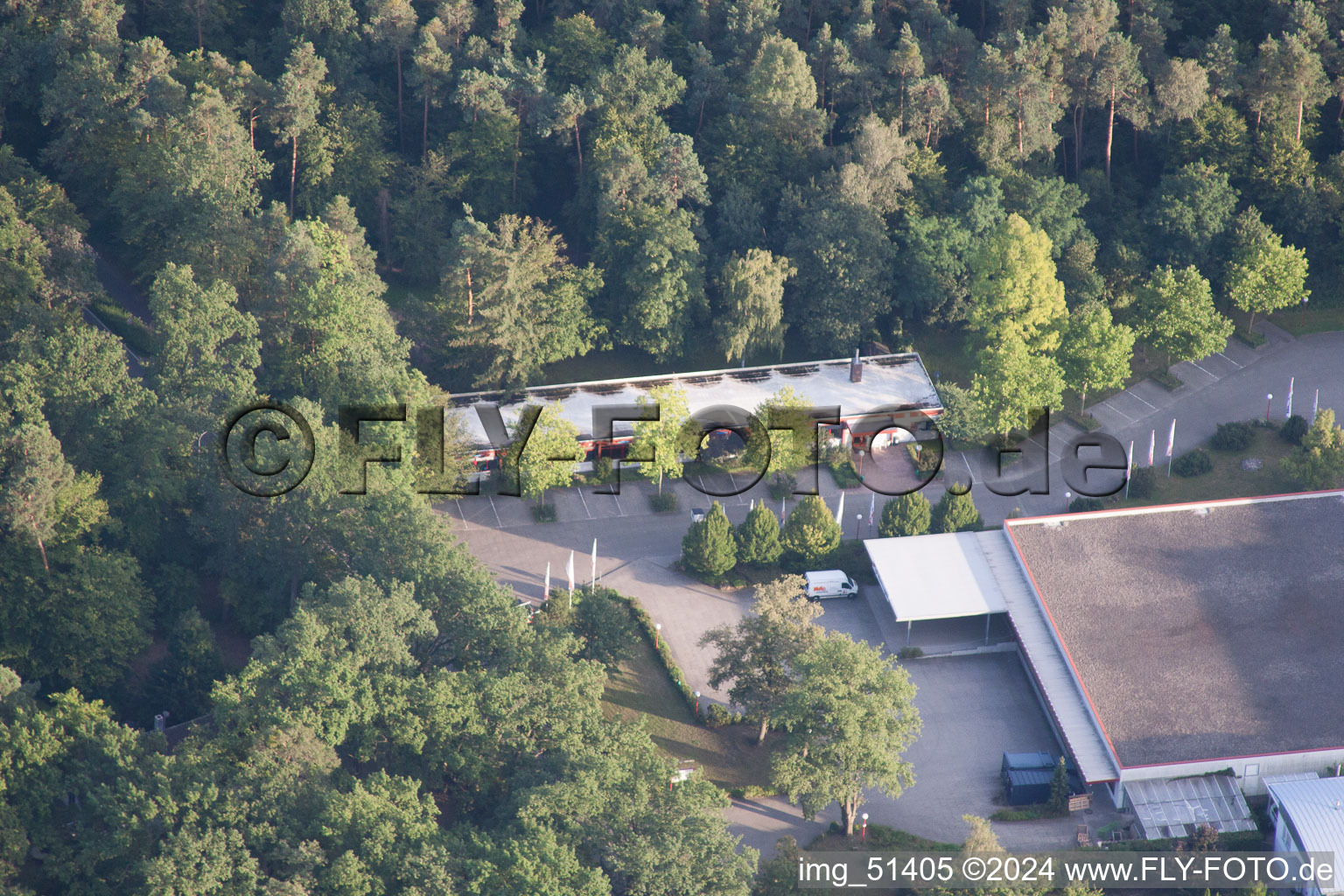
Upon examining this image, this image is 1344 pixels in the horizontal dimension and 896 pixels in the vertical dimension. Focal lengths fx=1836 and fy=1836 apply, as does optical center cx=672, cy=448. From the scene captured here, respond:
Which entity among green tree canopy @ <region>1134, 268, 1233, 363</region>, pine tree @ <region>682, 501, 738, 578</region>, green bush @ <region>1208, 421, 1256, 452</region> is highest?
green tree canopy @ <region>1134, 268, 1233, 363</region>

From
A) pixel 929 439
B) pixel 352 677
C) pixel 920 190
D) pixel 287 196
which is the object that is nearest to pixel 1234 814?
pixel 929 439

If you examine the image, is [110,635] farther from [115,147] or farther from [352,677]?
[115,147]

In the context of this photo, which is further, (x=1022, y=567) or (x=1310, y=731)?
(x=1022, y=567)

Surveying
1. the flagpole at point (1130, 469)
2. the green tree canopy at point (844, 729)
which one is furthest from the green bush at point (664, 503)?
the flagpole at point (1130, 469)

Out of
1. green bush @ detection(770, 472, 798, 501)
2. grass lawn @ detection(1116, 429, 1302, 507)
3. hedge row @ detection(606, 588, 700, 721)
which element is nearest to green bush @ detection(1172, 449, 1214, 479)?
grass lawn @ detection(1116, 429, 1302, 507)

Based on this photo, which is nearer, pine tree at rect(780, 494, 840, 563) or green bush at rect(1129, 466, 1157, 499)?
pine tree at rect(780, 494, 840, 563)

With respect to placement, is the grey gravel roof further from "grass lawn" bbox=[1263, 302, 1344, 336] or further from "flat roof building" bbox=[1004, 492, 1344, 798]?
"grass lawn" bbox=[1263, 302, 1344, 336]

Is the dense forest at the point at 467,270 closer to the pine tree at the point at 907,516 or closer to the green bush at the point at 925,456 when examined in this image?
the green bush at the point at 925,456
